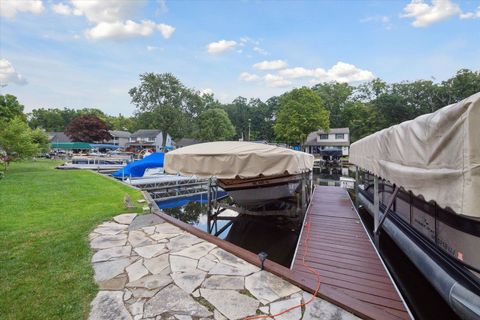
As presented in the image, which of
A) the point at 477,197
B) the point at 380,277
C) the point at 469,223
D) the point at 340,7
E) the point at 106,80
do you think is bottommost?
the point at 380,277

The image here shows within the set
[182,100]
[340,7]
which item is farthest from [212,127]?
[340,7]

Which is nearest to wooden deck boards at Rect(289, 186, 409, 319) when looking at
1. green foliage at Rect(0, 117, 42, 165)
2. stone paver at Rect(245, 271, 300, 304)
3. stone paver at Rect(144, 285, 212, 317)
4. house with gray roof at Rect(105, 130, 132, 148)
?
stone paver at Rect(245, 271, 300, 304)

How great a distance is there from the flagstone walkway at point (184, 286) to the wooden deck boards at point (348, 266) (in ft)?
1.49

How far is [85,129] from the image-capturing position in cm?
4353

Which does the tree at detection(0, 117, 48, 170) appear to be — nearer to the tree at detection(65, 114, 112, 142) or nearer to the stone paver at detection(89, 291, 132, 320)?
the stone paver at detection(89, 291, 132, 320)

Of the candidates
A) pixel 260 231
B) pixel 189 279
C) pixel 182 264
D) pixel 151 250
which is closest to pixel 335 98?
pixel 260 231

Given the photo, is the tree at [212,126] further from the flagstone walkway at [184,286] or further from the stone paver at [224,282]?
the stone paver at [224,282]

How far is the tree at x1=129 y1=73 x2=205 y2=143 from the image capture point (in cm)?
3531

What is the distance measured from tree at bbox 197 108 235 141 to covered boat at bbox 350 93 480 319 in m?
38.5

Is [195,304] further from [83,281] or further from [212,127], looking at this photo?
[212,127]

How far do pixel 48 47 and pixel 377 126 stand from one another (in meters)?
41.9

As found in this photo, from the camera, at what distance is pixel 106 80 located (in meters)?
16.7

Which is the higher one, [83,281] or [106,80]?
[106,80]

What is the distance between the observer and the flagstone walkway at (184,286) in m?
2.41
